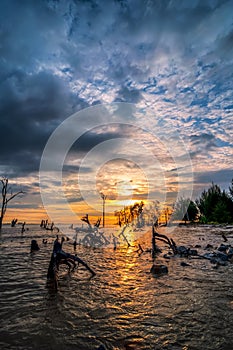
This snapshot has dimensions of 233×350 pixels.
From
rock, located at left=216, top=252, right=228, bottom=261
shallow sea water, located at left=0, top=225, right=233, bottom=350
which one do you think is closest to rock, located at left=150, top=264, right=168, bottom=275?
shallow sea water, located at left=0, top=225, right=233, bottom=350

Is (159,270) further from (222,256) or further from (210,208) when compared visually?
(210,208)

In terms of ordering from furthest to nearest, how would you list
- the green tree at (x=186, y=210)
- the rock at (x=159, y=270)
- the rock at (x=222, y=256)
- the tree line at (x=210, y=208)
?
the green tree at (x=186, y=210), the tree line at (x=210, y=208), the rock at (x=222, y=256), the rock at (x=159, y=270)

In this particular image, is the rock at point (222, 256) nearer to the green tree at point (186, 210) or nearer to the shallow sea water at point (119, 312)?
the shallow sea water at point (119, 312)

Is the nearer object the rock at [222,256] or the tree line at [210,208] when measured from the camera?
the rock at [222,256]

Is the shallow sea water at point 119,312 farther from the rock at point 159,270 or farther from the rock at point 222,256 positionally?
the rock at point 222,256

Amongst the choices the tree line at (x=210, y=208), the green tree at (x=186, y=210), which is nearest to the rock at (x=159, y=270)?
the tree line at (x=210, y=208)

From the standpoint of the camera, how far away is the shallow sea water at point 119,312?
527 centimetres

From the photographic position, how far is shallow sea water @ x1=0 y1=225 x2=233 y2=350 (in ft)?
17.3

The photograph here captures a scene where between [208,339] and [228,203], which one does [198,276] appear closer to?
[208,339]

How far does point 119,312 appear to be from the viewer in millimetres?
7000

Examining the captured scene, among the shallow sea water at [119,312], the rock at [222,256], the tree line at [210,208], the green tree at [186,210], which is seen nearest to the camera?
the shallow sea water at [119,312]

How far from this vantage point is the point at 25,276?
1184cm

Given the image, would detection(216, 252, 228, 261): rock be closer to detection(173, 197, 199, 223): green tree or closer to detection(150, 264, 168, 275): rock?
detection(150, 264, 168, 275): rock

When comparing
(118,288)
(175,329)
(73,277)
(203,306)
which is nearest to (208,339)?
(175,329)
